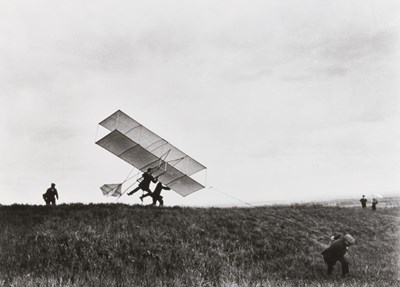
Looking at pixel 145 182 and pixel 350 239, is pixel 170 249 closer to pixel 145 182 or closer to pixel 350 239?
pixel 350 239

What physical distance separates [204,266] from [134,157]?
400 inches

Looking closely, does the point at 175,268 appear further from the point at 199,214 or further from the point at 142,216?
the point at 199,214

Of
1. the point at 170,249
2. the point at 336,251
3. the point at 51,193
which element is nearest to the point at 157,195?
the point at 51,193

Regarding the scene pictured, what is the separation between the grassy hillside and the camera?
11016 mm

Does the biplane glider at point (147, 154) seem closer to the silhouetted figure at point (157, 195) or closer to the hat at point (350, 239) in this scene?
the silhouetted figure at point (157, 195)

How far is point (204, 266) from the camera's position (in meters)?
13.5

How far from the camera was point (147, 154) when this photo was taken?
21.8 metres

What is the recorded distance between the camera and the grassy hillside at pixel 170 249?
36.1 feet

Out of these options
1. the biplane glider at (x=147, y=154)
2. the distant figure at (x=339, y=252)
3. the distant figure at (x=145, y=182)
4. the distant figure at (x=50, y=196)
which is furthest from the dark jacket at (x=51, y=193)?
the distant figure at (x=339, y=252)

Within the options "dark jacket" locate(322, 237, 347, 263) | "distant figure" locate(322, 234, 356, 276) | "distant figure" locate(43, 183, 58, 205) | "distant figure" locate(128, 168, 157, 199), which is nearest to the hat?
"distant figure" locate(322, 234, 356, 276)

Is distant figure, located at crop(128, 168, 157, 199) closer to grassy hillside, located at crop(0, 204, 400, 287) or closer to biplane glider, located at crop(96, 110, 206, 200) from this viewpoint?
biplane glider, located at crop(96, 110, 206, 200)

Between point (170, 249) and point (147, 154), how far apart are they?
833 centimetres

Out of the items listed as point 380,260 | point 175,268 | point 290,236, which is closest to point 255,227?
point 290,236

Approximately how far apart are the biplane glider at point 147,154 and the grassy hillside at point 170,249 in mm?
2812
